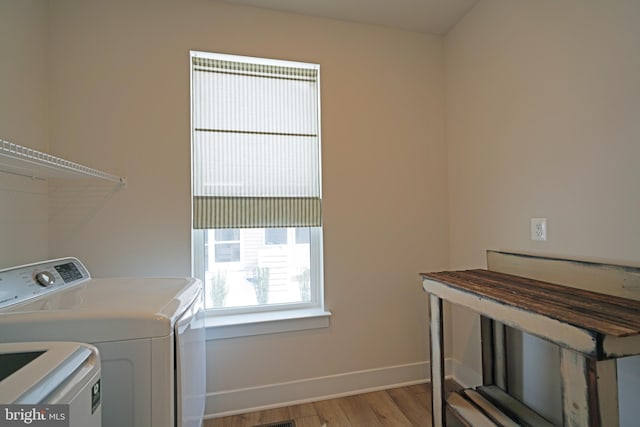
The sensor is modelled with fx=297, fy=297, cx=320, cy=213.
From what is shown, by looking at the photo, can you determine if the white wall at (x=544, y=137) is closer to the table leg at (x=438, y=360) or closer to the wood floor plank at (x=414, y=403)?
the wood floor plank at (x=414, y=403)

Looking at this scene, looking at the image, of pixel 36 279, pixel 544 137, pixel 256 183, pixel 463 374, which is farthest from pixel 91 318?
pixel 463 374

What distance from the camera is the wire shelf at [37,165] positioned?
946mm

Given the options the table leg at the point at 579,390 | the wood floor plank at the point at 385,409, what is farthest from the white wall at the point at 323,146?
the table leg at the point at 579,390

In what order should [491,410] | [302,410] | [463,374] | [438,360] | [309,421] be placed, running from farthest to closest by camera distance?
1. [463,374]
2. [302,410]
3. [309,421]
4. [438,360]
5. [491,410]

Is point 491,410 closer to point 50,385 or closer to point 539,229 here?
point 539,229

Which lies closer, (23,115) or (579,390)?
(579,390)

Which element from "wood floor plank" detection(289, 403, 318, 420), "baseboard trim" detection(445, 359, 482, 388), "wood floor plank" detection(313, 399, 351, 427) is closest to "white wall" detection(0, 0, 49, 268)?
"wood floor plank" detection(289, 403, 318, 420)

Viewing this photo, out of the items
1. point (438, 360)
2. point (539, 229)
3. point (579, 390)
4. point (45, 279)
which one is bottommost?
point (438, 360)

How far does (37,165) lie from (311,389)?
1901 mm

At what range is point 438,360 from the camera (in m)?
1.50

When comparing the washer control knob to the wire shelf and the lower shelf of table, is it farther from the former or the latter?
the lower shelf of table

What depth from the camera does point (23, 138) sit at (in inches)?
58.2

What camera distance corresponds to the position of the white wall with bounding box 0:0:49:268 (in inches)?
54.3

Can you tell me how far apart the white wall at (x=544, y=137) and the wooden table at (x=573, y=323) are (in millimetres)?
321
